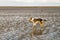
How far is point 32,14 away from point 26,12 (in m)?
0.07

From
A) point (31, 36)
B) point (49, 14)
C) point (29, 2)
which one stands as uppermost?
point (29, 2)

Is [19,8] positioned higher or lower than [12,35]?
higher

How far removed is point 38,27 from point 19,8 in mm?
314

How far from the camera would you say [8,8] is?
1.24 m

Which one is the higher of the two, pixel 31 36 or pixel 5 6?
pixel 5 6

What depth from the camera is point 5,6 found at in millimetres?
1245

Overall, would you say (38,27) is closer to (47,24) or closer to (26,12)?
(47,24)

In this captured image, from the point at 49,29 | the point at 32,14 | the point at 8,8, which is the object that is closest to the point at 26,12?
the point at 32,14

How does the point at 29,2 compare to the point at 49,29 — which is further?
the point at 29,2

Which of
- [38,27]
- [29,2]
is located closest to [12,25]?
[38,27]

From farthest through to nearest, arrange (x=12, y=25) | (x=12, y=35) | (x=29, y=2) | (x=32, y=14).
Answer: (x=29, y=2), (x=32, y=14), (x=12, y=25), (x=12, y=35)

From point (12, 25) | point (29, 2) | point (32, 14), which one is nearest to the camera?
point (12, 25)

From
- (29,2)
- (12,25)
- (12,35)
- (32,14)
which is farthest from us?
(29,2)

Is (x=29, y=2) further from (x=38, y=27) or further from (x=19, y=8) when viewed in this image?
(x=38, y=27)
